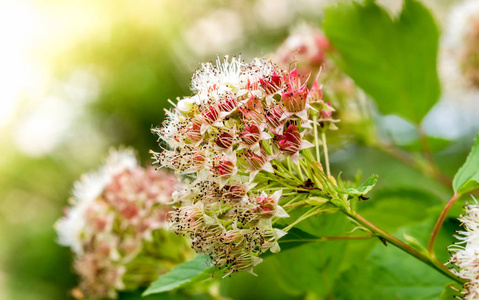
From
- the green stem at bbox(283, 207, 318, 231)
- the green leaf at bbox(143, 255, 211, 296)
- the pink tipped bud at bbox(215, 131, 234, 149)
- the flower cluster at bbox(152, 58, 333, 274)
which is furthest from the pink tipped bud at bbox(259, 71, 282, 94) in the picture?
the green leaf at bbox(143, 255, 211, 296)

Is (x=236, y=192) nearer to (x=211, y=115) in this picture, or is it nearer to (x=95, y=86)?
(x=211, y=115)

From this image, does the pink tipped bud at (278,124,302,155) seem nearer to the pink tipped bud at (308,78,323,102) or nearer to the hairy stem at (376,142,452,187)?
the pink tipped bud at (308,78,323,102)

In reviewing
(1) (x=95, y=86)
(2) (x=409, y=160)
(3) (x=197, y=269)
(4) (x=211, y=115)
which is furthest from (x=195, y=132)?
(1) (x=95, y=86)

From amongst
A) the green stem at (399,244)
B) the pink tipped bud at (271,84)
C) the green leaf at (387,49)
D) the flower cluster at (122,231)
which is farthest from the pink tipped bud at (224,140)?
the green leaf at (387,49)

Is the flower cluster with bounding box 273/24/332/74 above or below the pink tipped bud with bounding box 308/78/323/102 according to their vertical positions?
above

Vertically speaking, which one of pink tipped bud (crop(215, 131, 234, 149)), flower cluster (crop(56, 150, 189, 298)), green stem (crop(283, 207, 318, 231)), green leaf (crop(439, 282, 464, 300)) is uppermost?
flower cluster (crop(56, 150, 189, 298))

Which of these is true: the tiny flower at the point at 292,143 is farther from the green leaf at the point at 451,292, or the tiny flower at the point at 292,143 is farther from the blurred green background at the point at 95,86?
the blurred green background at the point at 95,86

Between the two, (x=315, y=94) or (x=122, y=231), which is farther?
(x=122, y=231)
